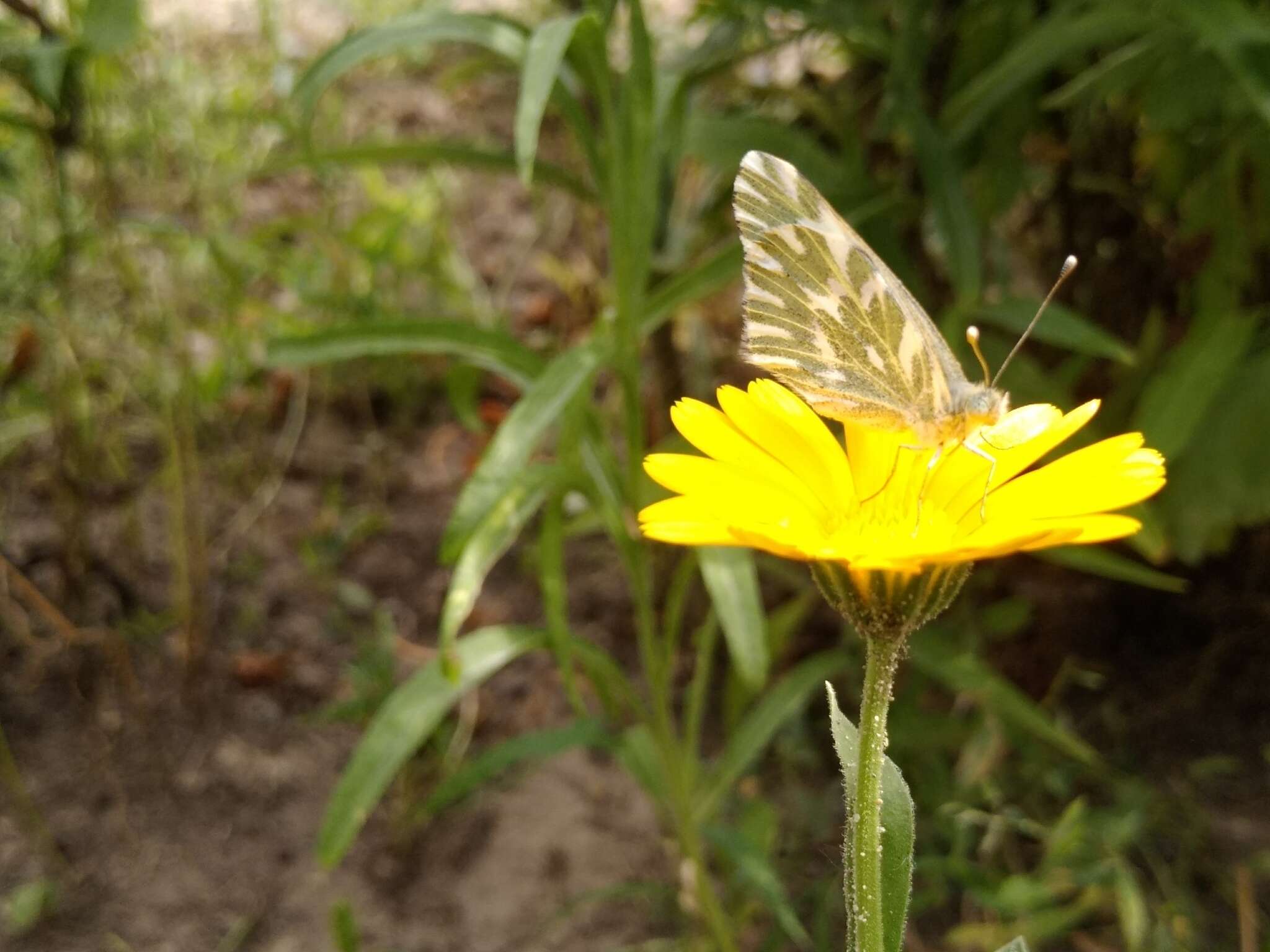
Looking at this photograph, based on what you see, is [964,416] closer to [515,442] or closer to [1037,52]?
[515,442]

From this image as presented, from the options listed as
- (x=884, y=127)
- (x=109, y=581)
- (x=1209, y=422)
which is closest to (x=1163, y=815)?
(x=1209, y=422)

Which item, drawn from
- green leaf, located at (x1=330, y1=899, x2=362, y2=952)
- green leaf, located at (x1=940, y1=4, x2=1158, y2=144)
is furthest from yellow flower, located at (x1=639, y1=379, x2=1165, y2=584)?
green leaf, located at (x1=330, y1=899, x2=362, y2=952)

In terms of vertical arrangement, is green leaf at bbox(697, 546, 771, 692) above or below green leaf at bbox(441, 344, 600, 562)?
below

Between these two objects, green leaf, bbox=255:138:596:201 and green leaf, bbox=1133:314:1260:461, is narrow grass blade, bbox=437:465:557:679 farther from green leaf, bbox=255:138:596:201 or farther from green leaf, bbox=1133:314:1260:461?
green leaf, bbox=1133:314:1260:461

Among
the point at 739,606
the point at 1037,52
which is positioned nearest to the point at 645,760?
the point at 739,606

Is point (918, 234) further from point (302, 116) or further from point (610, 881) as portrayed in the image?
point (610, 881)
